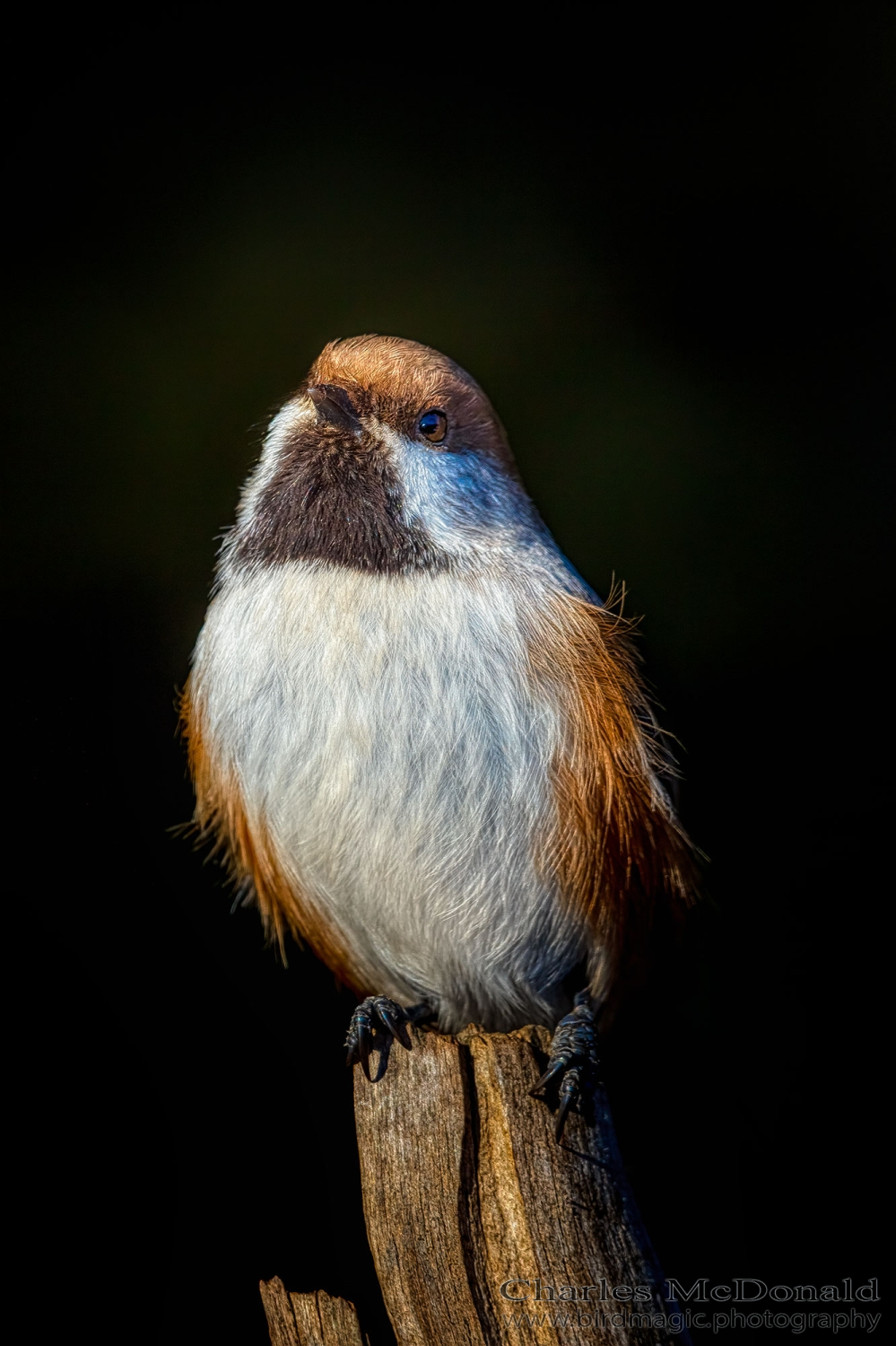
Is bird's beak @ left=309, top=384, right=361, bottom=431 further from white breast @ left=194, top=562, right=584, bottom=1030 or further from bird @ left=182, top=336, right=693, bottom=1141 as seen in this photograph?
white breast @ left=194, top=562, right=584, bottom=1030

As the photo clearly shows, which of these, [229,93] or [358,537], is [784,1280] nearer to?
[358,537]

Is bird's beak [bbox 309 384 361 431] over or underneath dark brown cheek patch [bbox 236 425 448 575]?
over

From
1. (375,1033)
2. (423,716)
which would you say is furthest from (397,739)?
(375,1033)

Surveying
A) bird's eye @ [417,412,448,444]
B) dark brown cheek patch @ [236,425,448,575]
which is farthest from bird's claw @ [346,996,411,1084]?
bird's eye @ [417,412,448,444]

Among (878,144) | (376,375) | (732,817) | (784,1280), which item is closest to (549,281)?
(376,375)

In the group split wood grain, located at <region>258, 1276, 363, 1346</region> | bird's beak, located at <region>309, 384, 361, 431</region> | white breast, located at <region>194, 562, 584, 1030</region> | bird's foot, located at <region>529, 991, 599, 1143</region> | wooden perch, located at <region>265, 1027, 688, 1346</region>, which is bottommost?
split wood grain, located at <region>258, 1276, 363, 1346</region>

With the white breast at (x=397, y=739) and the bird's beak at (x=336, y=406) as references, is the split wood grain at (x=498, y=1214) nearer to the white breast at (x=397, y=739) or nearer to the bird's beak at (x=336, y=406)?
the white breast at (x=397, y=739)

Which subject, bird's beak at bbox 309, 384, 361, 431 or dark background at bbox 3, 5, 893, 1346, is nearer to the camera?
bird's beak at bbox 309, 384, 361, 431
